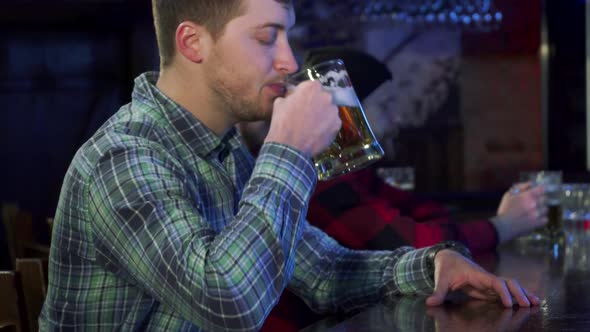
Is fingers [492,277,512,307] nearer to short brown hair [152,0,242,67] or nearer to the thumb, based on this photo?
the thumb

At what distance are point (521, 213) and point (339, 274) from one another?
2.78 feet

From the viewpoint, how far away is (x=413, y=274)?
158cm

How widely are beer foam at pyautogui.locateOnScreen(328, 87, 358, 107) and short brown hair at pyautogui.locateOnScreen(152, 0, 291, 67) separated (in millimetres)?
151

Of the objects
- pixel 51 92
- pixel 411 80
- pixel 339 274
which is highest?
pixel 339 274

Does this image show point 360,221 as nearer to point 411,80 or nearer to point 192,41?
point 192,41

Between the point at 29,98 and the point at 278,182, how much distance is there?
3508 mm

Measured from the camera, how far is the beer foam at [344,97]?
1427 mm

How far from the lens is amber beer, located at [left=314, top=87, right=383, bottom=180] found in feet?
4.82

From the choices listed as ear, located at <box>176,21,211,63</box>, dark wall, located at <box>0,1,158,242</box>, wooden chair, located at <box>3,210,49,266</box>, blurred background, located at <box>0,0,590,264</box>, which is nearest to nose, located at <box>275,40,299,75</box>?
ear, located at <box>176,21,211,63</box>

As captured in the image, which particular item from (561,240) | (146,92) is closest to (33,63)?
(561,240)

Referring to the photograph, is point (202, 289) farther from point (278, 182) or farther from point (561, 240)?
point (561, 240)

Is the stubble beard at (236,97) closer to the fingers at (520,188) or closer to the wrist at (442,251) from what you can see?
the wrist at (442,251)

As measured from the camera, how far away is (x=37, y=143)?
4.62m

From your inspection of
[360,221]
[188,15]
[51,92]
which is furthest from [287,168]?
[51,92]
